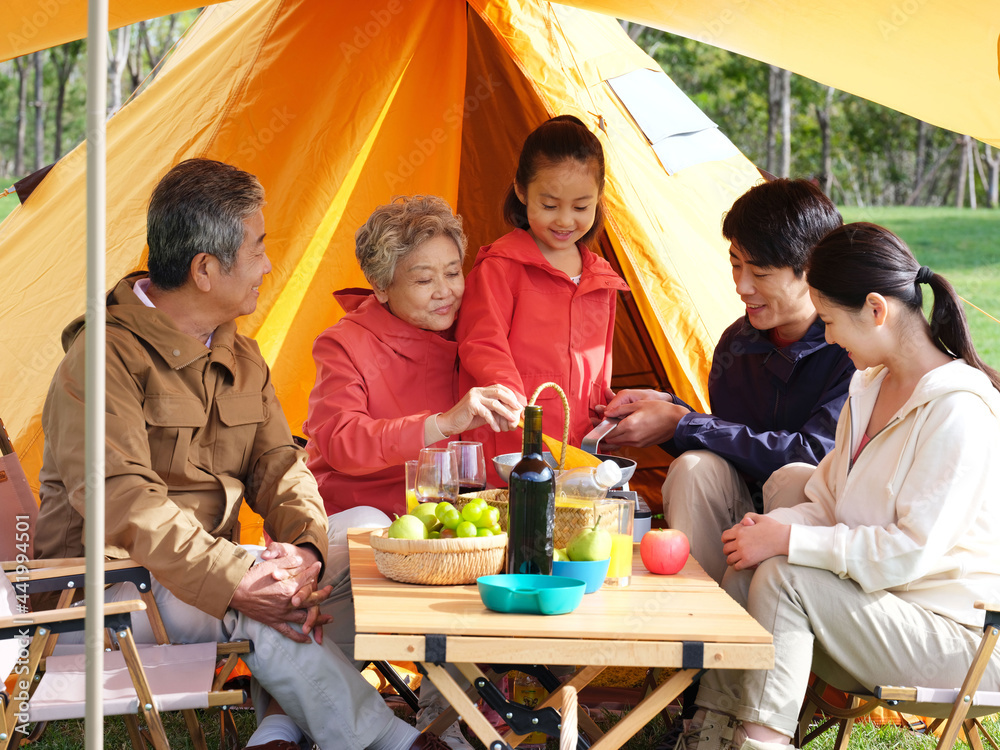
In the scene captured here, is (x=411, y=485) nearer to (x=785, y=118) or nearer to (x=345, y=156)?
(x=345, y=156)

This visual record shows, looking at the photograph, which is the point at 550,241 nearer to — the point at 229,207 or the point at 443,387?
the point at 443,387

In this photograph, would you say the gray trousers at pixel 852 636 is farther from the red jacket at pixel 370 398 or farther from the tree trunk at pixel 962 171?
the tree trunk at pixel 962 171

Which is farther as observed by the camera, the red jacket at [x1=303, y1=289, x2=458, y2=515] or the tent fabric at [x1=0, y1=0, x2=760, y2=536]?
the tent fabric at [x1=0, y1=0, x2=760, y2=536]

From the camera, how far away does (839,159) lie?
24.1m

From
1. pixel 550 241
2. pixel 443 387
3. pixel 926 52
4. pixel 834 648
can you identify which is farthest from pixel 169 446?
pixel 926 52

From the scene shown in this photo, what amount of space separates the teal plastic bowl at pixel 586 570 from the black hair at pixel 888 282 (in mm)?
875

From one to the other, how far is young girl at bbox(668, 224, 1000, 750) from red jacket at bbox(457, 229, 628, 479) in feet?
3.15

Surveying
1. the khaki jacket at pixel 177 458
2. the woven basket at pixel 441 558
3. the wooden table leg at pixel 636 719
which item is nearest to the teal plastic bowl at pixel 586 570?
the woven basket at pixel 441 558

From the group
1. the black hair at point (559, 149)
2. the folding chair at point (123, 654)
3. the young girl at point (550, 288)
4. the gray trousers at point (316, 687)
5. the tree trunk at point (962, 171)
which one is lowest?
the gray trousers at point (316, 687)

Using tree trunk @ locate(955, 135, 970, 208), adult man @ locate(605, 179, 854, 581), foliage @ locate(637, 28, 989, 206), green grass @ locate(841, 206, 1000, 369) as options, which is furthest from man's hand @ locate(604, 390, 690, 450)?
tree trunk @ locate(955, 135, 970, 208)

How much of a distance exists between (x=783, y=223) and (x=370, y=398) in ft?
4.28

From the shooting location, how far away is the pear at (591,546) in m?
2.02

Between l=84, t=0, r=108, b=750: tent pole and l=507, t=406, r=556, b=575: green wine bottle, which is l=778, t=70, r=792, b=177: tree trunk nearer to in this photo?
l=507, t=406, r=556, b=575: green wine bottle

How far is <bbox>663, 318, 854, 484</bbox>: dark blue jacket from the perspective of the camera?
291 cm
